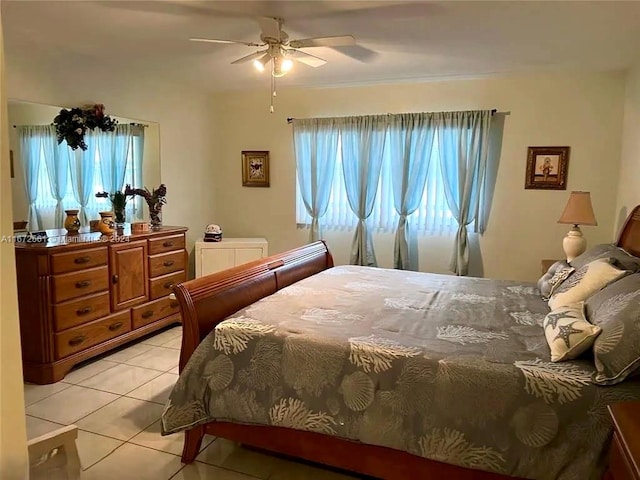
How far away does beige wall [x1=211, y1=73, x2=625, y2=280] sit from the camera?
4.22 metres

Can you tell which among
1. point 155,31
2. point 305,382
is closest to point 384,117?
point 155,31

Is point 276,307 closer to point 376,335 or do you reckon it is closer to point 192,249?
point 376,335

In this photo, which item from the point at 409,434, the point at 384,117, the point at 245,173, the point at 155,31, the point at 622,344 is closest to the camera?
the point at 622,344

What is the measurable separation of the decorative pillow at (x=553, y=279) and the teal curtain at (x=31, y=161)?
12.4 ft

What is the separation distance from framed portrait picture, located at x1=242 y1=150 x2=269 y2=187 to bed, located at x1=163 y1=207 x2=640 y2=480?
288 centimetres

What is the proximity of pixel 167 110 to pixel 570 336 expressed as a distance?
4.35 metres

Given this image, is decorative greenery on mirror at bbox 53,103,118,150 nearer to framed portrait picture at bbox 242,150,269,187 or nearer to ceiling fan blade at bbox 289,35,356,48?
framed portrait picture at bbox 242,150,269,187

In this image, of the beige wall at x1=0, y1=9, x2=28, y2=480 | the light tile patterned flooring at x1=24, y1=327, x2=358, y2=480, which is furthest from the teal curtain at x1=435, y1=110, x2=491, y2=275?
the beige wall at x1=0, y1=9, x2=28, y2=480

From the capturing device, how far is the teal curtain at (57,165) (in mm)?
3598

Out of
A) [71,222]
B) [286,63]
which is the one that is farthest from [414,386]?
[71,222]

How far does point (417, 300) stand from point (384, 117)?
8.45ft

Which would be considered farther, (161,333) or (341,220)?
(341,220)

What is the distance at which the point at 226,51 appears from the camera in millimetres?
3662

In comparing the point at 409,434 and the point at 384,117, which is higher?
the point at 384,117
